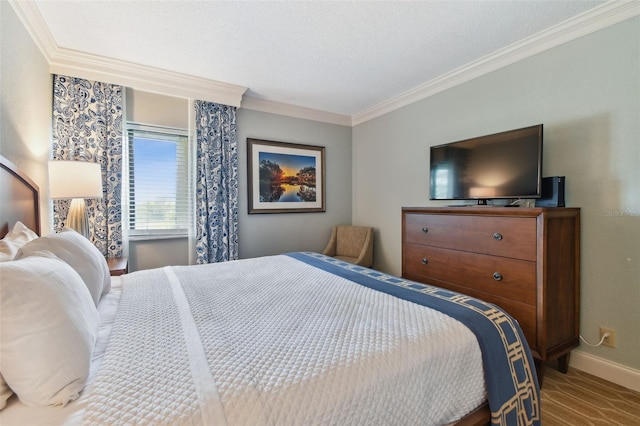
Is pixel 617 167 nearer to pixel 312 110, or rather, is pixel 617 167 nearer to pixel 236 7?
pixel 236 7

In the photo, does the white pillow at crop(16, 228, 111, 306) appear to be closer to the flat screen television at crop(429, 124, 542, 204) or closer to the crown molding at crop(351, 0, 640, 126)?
the flat screen television at crop(429, 124, 542, 204)

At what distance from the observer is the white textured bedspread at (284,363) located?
2.37 ft

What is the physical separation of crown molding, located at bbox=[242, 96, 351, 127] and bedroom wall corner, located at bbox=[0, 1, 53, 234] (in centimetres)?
181

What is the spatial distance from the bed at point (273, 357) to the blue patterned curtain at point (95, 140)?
1.10 meters

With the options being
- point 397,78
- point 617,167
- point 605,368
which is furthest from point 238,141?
point 605,368

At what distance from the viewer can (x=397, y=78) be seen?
2.92 m

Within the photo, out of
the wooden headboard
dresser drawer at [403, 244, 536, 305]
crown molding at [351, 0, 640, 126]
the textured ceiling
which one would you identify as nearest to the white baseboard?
dresser drawer at [403, 244, 536, 305]

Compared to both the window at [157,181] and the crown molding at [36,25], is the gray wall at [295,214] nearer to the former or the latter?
the window at [157,181]

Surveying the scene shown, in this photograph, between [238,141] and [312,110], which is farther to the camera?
[312,110]

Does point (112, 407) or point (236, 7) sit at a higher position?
point (236, 7)

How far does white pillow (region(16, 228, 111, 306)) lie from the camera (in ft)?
4.03

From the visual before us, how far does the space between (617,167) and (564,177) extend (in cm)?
29

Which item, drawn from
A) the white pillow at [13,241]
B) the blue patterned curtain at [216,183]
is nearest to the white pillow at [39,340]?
the white pillow at [13,241]

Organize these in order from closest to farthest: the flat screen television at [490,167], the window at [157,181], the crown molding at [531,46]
Result: the crown molding at [531,46] < the flat screen television at [490,167] < the window at [157,181]
